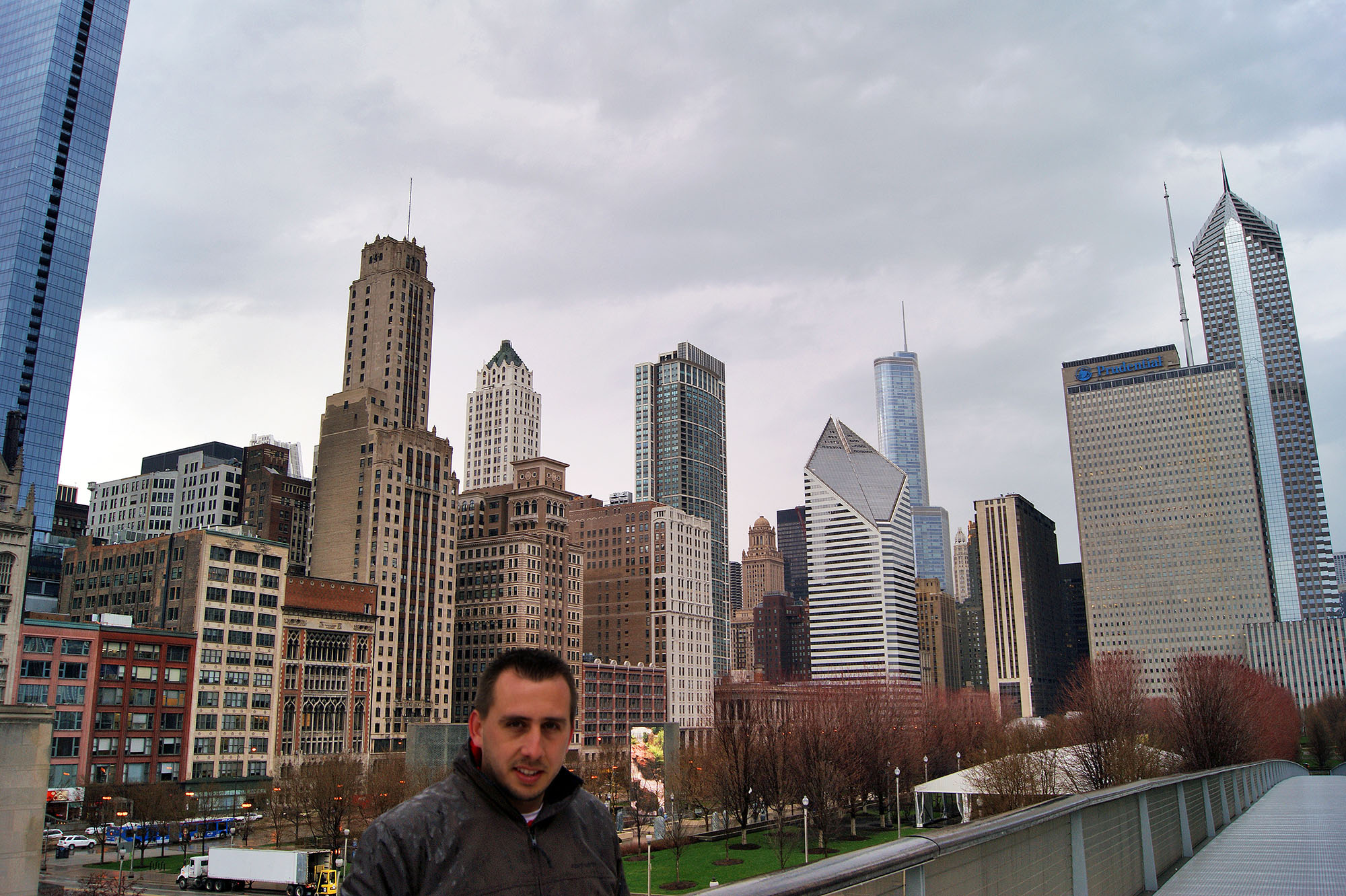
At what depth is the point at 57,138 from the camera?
152500mm

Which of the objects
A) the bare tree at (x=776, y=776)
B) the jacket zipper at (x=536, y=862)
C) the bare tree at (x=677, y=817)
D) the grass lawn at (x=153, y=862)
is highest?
the jacket zipper at (x=536, y=862)

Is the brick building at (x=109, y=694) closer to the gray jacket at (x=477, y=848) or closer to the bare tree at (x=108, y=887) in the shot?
the bare tree at (x=108, y=887)

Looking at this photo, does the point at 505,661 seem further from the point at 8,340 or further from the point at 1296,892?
the point at 8,340

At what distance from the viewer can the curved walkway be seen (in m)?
15.4

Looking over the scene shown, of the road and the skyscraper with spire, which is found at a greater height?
the skyscraper with spire

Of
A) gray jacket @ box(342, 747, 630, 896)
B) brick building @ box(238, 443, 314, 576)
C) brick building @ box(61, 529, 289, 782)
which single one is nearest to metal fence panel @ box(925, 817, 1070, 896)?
gray jacket @ box(342, 747, 630, 896)

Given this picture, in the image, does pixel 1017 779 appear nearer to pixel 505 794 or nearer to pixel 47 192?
pixel 505 794

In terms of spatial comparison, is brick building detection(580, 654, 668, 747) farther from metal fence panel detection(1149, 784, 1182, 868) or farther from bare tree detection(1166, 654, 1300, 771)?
metal fence panel detection(1149, 784, 1182, 868)

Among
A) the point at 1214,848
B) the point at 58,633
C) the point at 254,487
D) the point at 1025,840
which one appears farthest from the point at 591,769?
the point at 1025,840

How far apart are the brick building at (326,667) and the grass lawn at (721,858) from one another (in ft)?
198

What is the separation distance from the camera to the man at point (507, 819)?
3980 millimetres

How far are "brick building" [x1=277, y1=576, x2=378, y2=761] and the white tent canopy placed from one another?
8023 cm

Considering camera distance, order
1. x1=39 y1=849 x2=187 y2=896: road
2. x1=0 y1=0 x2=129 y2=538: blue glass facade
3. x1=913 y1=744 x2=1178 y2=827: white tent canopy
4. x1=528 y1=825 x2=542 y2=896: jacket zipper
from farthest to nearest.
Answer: x1=0 y1=0 x2=129 y2=538: blue glass facade, x1=39 y1=849 x2=187 y2=896: road, x1=913 y1=744 x2=1178 y2=827: white tent canopy, x1=528 y1=825 x2=542 y2=896: jacket zipper

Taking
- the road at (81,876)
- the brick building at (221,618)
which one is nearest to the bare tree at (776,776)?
the road at (81,876)
